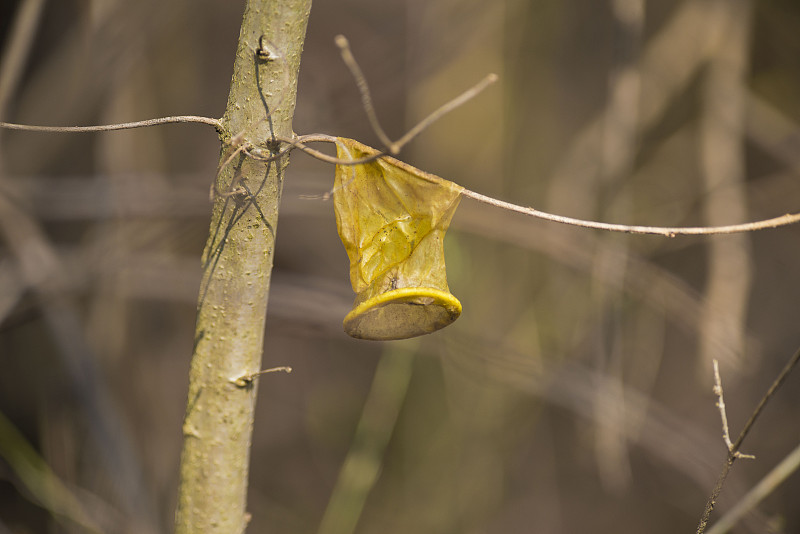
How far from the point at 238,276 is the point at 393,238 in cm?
12

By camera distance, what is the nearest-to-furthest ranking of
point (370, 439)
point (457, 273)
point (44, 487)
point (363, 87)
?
point (363, 87) < point (44, 487) < point (370, 439) < point (457, 273)

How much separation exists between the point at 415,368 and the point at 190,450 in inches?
38.8

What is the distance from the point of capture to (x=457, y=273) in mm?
1254

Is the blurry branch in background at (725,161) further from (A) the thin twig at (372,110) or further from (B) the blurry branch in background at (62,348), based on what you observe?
(B) the blurry branch in background at (62,348)

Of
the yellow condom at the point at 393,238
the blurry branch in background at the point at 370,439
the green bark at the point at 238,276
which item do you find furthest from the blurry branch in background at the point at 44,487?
the yellow condom at the point at 393,238

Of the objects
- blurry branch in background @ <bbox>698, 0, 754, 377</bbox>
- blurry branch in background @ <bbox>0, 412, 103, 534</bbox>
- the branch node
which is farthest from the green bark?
blurry branch in background @ <bbox>698, 0, 754, 377</bbox>

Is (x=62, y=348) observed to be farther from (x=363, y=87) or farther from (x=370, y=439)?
(x=363, y=87)

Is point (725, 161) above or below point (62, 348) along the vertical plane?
above

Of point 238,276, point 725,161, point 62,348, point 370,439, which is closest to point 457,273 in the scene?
point 370,439

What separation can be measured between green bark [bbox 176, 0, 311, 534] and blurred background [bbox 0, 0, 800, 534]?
21.8 inches

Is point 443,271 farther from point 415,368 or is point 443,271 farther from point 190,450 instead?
point 415,368

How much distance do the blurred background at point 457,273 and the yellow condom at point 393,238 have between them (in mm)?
578

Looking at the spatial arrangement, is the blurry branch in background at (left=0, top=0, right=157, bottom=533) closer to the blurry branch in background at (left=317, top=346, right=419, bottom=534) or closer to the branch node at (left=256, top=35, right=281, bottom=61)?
the blurry branch in background at (left=317, top=346, right=419, bottom=534)

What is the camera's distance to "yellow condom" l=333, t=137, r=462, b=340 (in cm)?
39
